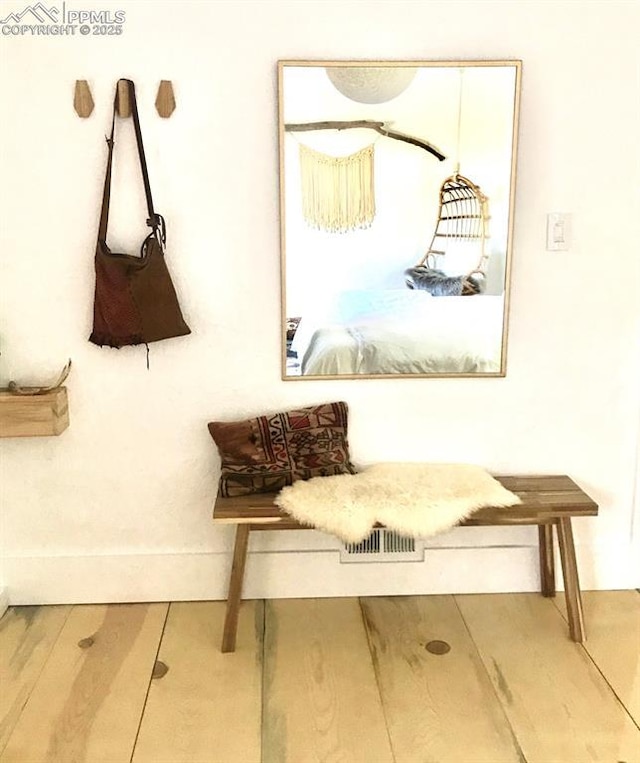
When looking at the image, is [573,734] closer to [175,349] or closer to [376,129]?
[175,349]

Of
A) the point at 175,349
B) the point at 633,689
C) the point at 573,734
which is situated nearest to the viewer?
the point at 573,734

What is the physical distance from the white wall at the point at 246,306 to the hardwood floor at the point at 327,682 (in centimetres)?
14

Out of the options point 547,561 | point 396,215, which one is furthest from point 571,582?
point 396,215

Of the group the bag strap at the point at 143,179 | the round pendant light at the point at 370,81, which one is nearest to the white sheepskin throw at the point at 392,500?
the bag strap at the point at 143,179

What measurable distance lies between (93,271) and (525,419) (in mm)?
1410

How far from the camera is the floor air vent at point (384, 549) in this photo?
2533 millimetres

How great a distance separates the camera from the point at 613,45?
228cm

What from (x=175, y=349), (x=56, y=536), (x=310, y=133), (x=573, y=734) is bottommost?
(x=573, y=734)

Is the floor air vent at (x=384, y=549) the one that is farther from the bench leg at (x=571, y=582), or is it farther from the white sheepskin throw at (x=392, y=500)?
the bench leg at (x=571, y=582)

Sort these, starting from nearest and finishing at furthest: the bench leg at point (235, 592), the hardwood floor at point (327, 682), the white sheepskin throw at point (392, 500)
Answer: the hardwood floor at point (327, 682) < the white sheepskin throw at point (392, 500) < the bench leg at point (235, 592)

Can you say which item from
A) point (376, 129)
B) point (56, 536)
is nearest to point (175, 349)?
point (56, 536)

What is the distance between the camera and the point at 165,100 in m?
2.23

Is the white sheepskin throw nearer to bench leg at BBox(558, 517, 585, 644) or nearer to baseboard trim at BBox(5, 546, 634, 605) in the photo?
bench leg at BBox(558, 517, 585, 644)

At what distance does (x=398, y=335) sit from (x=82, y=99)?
A: 3.72 feet
